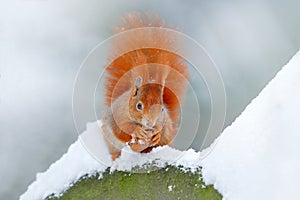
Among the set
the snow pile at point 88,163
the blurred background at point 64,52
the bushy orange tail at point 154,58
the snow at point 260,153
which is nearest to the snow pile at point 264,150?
the snow at point 260,153

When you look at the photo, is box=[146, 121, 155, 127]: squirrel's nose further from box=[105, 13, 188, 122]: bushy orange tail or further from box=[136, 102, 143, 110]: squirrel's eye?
box=[105, 13, 188, 122]: bushy orange tail

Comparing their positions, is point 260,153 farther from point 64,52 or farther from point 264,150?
point 64,52

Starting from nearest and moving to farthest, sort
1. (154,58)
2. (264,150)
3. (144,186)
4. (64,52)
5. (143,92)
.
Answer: (264,150)
(144,186)
(143,92)
(154,58)
(64,52)

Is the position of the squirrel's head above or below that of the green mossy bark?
above

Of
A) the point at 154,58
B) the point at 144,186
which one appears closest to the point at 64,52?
the point at 154,58

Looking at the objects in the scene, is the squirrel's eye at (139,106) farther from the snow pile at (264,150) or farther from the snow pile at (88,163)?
the snow pile at (264,150)

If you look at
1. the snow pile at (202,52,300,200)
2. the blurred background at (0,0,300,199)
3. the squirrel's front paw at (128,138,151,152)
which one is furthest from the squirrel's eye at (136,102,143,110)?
the blurred background at (0,0,300,199)

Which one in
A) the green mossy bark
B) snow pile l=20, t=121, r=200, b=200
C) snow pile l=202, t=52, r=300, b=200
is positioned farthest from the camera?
snow pile l=20, t=121, r=200, b=200
